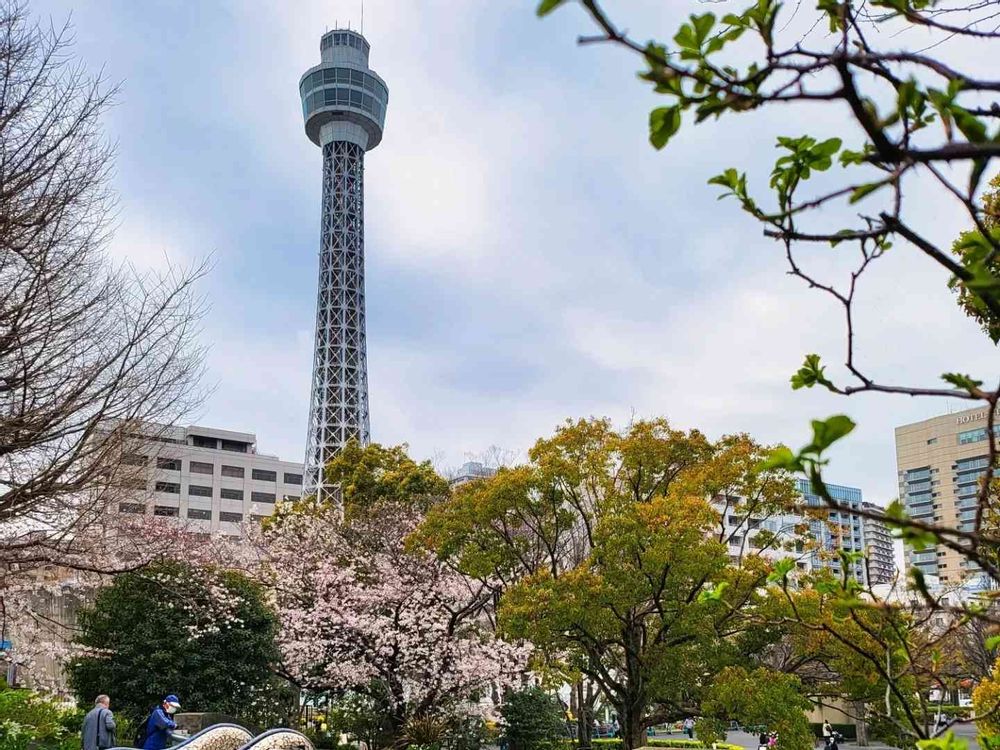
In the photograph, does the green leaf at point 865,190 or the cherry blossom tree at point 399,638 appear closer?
the green leaf at point 865,190

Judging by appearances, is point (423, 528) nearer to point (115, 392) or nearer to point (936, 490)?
point (115, 392)

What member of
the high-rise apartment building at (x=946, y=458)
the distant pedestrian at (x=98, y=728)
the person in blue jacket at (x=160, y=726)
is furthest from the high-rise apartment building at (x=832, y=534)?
the high-rise apartment building at (x=946, y=458)

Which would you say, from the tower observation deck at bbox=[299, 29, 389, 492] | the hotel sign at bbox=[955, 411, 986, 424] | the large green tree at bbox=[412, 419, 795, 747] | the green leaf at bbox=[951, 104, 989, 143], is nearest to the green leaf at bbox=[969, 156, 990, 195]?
the green leaf at bbox=[951, 104, 989, 143]

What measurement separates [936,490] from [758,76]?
3811 inches

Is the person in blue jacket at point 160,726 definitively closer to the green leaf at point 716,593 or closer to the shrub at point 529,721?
the green leaf at point 716,593

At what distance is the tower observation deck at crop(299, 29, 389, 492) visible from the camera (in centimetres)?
7125

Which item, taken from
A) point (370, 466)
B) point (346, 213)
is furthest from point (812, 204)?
point (346, 213)

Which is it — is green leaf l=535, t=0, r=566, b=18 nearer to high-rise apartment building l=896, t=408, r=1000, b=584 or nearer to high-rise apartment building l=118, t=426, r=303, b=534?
high-rise apartment building l=118, t=426, r=303, b=534

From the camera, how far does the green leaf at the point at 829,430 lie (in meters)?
1.17

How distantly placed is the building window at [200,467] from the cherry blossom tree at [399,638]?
54143 millimetres

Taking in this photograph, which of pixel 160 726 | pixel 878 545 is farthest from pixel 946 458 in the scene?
pixel 160 726

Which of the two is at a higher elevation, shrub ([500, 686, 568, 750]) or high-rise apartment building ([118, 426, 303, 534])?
high-rise apartment building ([118, 426, 303, 534])

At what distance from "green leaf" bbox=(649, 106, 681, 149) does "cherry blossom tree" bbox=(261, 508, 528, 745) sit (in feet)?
58.3

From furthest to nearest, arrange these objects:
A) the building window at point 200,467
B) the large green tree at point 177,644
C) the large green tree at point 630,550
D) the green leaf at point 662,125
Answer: the building window at point 200,467
the large green tree at point 177,644
the large green tree at point 630,550
the green leaf at point 662,125
